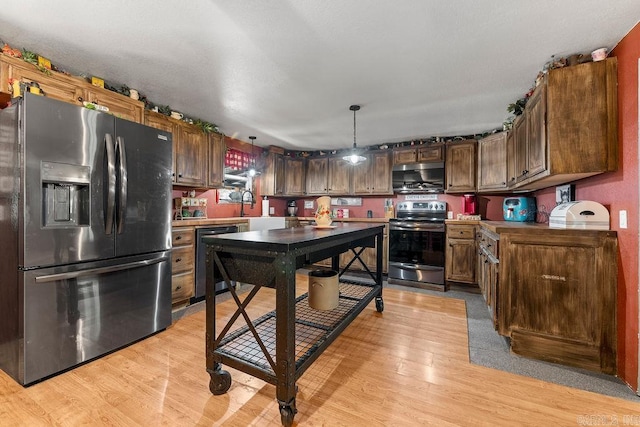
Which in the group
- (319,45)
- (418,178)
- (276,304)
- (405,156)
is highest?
(319,45)

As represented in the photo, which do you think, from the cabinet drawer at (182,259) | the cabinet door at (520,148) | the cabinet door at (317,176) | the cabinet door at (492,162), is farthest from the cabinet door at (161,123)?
the cabinet door at (492,162)

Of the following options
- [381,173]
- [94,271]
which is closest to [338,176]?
[381,173]

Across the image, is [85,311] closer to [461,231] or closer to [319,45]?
[319,45]

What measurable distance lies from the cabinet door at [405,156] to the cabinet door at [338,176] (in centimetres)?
87

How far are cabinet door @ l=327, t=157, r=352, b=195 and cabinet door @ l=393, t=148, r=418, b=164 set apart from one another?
87 cm

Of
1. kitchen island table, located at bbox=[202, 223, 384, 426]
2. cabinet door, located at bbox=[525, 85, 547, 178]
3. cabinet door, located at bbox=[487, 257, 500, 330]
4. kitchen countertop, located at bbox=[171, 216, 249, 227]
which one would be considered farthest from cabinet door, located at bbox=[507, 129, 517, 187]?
kitchen countertop, located at bbox=[171, 216, 249, 227]

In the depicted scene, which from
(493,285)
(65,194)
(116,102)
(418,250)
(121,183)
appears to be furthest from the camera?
(418,250)

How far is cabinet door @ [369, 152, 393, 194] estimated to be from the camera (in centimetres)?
495

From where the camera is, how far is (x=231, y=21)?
1807 mm

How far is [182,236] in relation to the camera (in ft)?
10.6

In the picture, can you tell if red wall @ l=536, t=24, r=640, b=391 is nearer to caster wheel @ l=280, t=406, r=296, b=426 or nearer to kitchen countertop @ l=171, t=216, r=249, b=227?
caster wheel @ l=280, t=406, r=296, b=426

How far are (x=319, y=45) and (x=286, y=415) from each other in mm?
2391

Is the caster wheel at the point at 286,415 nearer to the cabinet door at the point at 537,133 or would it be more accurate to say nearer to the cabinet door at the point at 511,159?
the cabinet door at the point at 537,133

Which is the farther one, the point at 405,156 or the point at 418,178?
the point at 405,156
